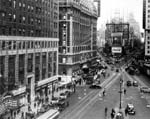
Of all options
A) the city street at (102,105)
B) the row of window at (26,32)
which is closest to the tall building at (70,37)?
the row of window at (26,32)

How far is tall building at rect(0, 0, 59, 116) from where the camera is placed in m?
48.7

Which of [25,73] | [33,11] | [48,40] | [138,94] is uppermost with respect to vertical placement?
[33,11]

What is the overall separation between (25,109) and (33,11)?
20462 mm

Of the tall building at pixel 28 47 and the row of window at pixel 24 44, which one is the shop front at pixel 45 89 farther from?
the row of window at pixel 24 44

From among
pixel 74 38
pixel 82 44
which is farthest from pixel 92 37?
pixel 74 38

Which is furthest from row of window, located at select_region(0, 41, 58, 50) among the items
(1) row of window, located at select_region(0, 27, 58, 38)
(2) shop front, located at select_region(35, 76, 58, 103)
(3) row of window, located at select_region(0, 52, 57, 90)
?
(2) shop front, located at select_region(35, 76, 58, 103)

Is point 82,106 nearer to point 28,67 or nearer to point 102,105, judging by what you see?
point 102,105

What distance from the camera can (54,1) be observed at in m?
75.0

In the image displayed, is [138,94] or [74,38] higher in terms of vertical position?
[74,38]

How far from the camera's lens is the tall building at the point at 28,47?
48.7m

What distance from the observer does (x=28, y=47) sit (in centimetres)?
5759

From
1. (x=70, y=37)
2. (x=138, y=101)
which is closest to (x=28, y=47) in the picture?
(x=138, y=101)

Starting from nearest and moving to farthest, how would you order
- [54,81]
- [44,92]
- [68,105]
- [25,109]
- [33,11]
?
[25,109] < [68,105] < [33,11] < [44,92] < [54,81]

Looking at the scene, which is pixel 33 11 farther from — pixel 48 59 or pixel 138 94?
pixel 138 94
